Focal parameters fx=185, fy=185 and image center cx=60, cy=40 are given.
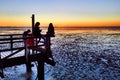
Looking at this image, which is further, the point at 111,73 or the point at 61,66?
the point at 61,66

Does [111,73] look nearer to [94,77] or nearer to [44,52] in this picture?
[94,77]

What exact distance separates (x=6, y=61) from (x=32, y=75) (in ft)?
17.8

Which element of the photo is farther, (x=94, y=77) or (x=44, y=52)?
(x=94, y=77)

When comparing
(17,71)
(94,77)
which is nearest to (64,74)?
(94,77)

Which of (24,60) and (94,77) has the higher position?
(24,60)

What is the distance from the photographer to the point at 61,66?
19.8m

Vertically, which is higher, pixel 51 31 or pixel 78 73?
pixel 51 31

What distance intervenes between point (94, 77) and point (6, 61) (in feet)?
27.3

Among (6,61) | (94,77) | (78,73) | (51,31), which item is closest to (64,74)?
(78,73)

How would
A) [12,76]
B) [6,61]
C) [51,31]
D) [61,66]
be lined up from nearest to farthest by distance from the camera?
[6,61], [51,31], [12,76], [61,66]

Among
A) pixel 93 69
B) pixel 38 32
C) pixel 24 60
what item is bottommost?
pixel 93 69

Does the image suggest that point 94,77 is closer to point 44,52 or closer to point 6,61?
point 44,52

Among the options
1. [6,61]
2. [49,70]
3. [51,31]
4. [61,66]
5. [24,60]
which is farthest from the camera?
[61,66]

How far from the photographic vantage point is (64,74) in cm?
1667
